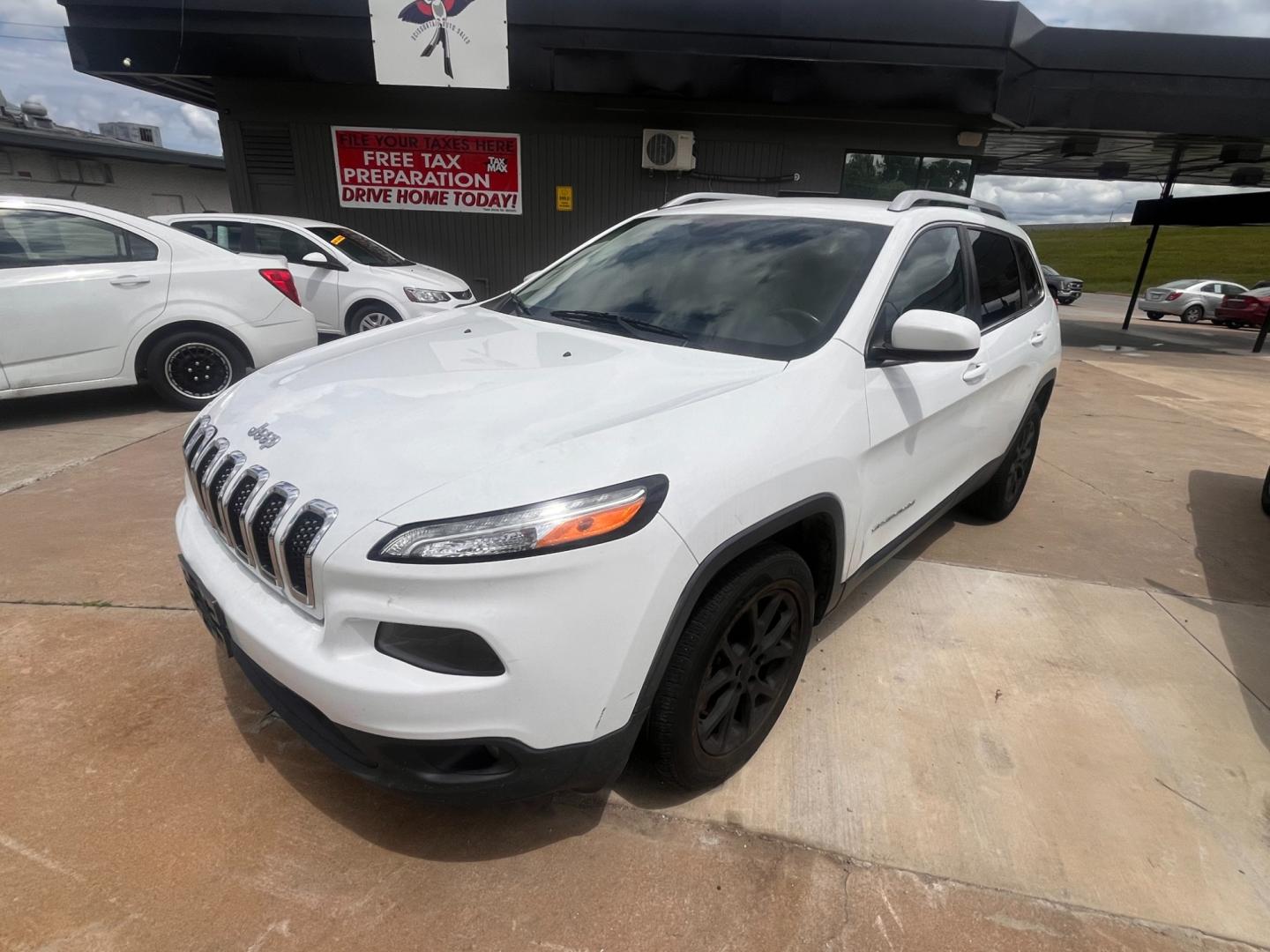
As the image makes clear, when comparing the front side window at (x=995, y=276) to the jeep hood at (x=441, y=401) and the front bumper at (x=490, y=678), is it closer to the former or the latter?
the jeep hood at (x=441, y=401)

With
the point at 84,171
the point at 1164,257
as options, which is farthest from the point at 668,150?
the point at 1164,257

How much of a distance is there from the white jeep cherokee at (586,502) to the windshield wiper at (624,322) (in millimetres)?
15

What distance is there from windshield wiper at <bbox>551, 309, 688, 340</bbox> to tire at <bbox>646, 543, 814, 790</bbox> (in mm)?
874

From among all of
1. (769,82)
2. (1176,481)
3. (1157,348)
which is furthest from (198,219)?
(1157,348)

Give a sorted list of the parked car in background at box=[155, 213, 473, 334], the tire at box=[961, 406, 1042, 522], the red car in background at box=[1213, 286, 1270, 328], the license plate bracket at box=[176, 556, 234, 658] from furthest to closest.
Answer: the red car in background at box=[1213, 286, 1270, 328]
the parked car in background at box=[155, 213, 473, 334]
the tire at box=[961, 406, 1042, 522]
the license plate bracket at box=[176, 556, 234, 658]

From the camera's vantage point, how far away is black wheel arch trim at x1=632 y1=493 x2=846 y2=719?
172cm

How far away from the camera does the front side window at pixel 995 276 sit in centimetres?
343

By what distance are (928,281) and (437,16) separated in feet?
29.2

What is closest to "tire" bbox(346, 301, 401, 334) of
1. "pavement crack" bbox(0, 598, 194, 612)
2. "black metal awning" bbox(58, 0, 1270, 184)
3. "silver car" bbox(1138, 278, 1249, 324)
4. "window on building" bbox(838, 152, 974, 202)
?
"black metal awning" bbox(58, 0, 1270, 184)

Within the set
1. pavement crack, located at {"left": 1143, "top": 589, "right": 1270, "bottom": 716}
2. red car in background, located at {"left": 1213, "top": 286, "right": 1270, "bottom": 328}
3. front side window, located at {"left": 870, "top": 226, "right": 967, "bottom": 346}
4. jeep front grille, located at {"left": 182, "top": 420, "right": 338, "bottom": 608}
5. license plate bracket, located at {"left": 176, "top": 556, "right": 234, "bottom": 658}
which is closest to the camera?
jeep front grille, located at {"left": 182, "top": 420, "right": 338, "bottom": 608}

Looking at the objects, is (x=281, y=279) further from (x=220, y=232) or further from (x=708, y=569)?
(x=708, y=569)

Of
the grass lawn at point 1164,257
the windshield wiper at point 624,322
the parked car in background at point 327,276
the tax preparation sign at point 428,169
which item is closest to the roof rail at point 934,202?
the windshield wiper at point 624,322

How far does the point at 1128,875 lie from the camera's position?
1.98m

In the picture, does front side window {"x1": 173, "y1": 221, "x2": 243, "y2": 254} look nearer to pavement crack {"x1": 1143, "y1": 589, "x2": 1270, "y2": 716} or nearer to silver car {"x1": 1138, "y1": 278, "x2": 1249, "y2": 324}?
pavement crack {"x1": 1143, "y1": 589, "x2": 1270, "y2": 716}
